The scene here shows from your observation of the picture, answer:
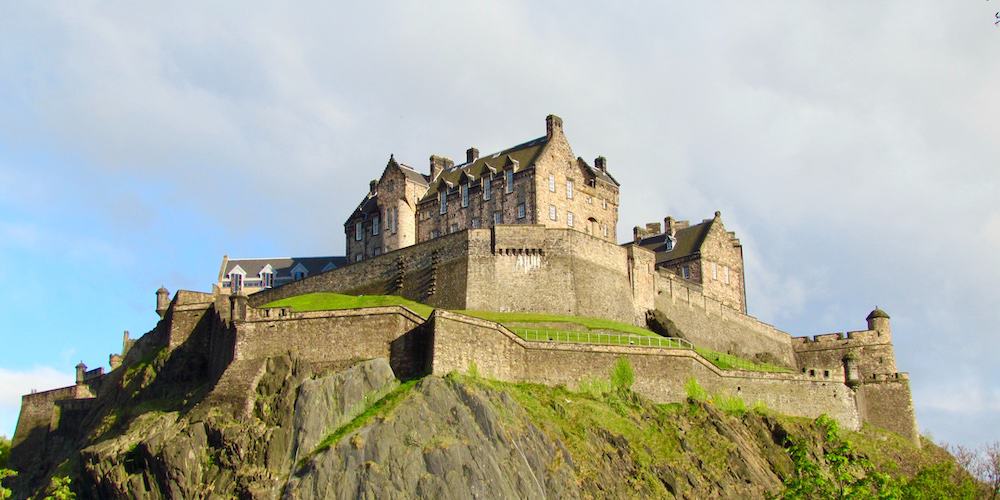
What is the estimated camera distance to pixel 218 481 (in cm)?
6000

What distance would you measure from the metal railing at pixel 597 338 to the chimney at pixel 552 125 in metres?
20.7

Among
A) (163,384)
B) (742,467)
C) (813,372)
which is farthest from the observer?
(813,372)

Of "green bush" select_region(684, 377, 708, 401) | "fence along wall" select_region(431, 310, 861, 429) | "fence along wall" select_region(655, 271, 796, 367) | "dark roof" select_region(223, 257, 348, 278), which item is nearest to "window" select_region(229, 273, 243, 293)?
"dark roof" select_region(223, 257, 348, 278)

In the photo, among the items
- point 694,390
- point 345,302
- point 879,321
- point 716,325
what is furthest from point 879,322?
point 345,302

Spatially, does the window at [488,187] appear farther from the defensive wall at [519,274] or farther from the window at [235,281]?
the window at [235,281]

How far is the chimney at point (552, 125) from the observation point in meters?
91.1

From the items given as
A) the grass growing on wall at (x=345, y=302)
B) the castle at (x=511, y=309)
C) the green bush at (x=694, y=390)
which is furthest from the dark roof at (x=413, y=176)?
the green bush at (x=694, y=390)

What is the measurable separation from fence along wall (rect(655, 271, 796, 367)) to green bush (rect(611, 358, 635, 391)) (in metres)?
16.3

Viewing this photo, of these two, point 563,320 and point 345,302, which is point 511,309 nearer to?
point 563,320

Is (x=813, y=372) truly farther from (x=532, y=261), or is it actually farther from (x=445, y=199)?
(x=445, y=199)

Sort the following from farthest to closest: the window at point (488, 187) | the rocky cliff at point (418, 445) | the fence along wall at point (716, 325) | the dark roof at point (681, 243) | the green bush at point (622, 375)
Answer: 1. the dark roof at point (681, 243)
2. the window at point (488, 187)
3. the fence along wall at point (716, 325)
4. the green bush at point (622, 375)
5. the rocky cliff at point (418, 445)

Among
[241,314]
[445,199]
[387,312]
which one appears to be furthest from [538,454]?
[445,199]

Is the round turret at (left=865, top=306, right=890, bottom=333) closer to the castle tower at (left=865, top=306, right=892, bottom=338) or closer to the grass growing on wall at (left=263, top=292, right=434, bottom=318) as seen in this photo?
the castle tower at (left=865, top=306, right=892, bottom=338)

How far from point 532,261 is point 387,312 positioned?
1654 cm
